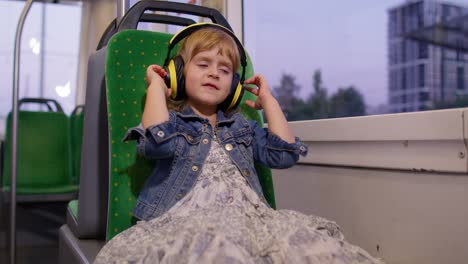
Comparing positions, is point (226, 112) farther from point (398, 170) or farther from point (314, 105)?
point (314, 105)

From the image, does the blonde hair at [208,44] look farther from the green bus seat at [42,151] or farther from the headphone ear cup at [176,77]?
the green bus seat at [42,151]

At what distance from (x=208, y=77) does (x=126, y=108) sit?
252mm

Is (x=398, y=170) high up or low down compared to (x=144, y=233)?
up

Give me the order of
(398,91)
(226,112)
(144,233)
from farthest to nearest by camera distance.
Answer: (398,91)
(226,112)
(144,233)

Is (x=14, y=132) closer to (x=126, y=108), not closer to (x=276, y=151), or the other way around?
(x=126, y=108)

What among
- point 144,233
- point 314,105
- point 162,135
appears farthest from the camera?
point 314,105

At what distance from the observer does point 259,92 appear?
4.40 feet

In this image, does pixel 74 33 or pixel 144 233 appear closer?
pixel 144 233

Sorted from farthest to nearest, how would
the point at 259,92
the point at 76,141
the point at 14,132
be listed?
the point at 76,141 < the point at 14,132 < the point at 259,92

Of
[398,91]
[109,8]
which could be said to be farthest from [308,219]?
[109,8]

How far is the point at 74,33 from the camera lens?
19.0 ft

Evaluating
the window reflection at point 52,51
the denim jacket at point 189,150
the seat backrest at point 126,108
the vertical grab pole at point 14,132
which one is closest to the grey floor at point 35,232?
the vertical grab pole at point 14,132

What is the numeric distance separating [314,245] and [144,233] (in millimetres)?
358

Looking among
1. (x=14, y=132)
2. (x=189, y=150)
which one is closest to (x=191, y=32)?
(x=189, y=150)
